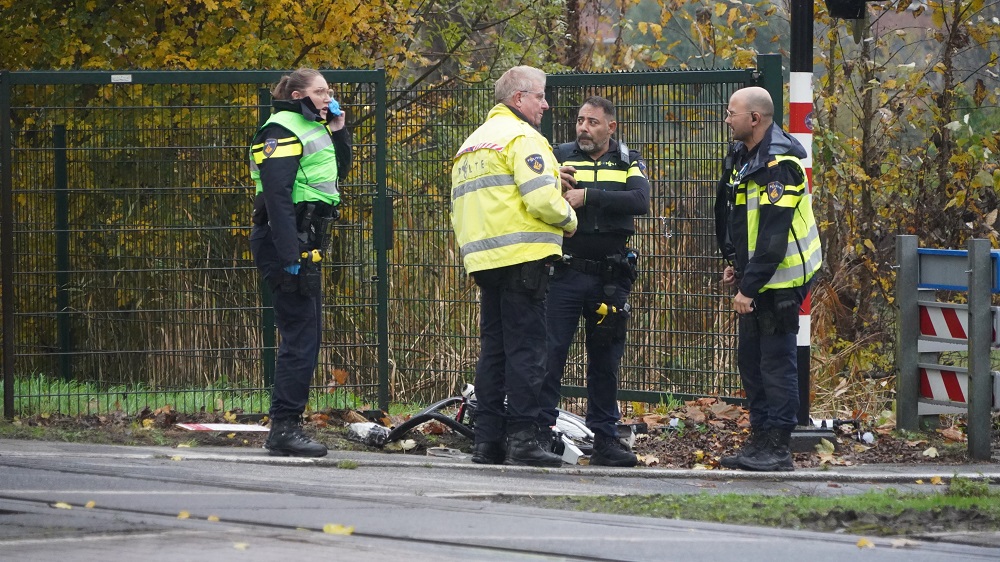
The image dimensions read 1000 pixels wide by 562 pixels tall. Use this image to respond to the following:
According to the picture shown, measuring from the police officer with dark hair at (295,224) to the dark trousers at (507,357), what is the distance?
0.94 m

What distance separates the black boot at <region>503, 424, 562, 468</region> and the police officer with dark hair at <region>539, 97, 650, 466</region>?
0.36 m

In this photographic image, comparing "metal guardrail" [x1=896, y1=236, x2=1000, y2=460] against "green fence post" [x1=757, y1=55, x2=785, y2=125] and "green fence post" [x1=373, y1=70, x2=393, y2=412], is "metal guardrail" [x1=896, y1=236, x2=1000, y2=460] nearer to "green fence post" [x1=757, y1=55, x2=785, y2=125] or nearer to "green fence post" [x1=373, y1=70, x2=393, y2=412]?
"green fence post" [x1=757, y1=55, x2=785, y2=125]

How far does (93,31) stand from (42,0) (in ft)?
2.16

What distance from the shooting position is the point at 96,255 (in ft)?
30.9

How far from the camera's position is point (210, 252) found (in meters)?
9.42

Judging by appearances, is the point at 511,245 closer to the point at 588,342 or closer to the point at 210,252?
the point at 588,342

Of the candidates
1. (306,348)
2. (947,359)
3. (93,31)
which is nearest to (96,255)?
(306,348)

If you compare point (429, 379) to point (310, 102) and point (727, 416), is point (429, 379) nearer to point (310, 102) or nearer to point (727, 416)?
point (727, 416)

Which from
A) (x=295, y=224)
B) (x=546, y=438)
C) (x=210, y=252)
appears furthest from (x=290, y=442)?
(x=210, y=252)

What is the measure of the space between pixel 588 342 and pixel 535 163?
1292 mm

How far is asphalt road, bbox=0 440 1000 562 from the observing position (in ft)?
16.7

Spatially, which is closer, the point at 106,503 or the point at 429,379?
the point at 106,503

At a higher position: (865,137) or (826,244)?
(865,137)

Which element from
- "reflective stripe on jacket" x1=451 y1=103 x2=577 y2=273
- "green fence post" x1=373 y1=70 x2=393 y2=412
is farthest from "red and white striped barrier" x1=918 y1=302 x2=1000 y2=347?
"green fence post" x1=373 y1=70 x2=393 y2=412
